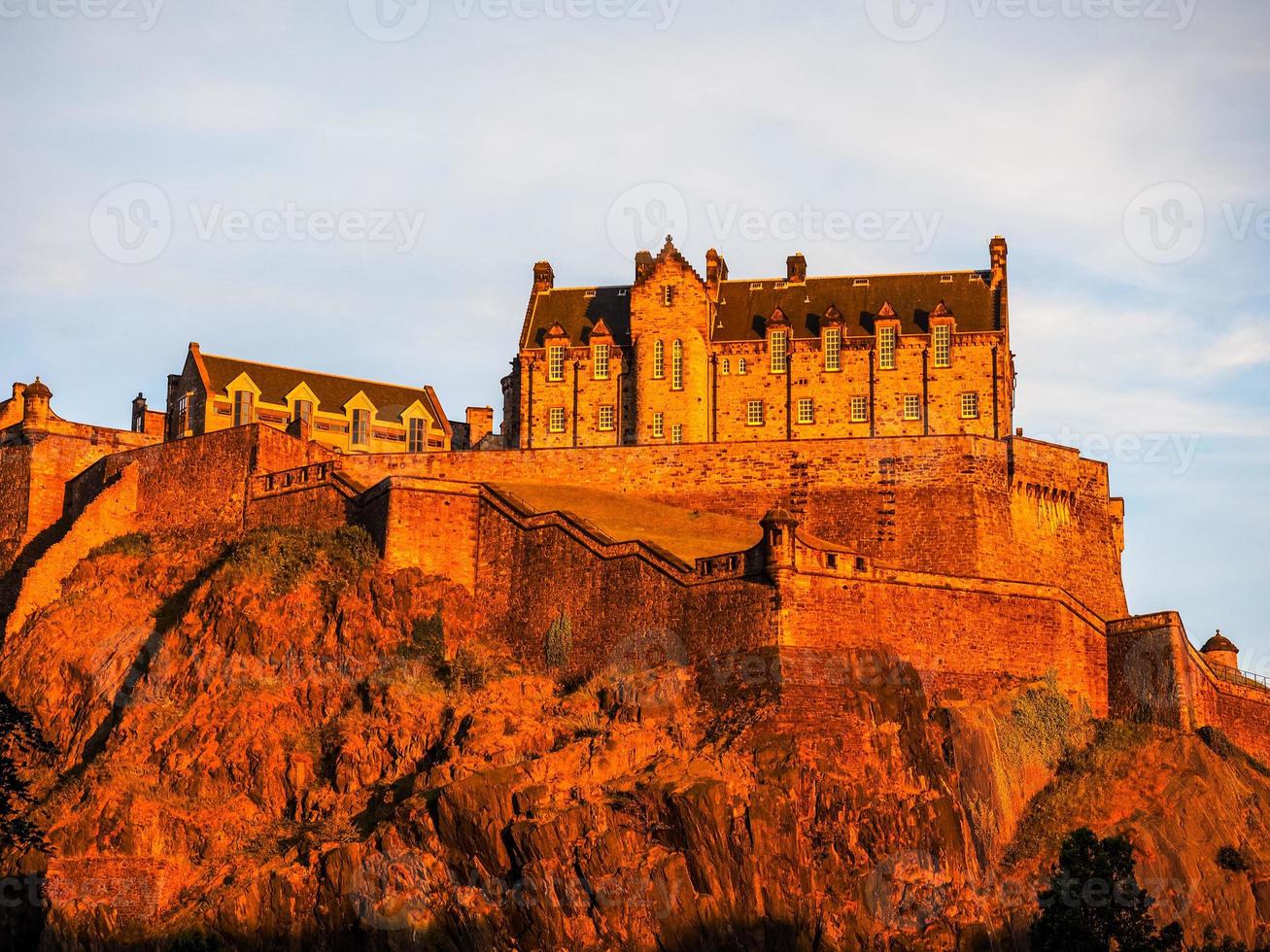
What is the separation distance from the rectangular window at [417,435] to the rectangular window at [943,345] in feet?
73.8

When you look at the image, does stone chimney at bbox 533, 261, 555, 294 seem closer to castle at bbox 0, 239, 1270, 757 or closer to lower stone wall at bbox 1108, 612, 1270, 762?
castle at bbox 0, 239, 1270, 757

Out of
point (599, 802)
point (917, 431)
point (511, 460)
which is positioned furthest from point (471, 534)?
point (917, 431)

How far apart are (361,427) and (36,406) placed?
14004mm

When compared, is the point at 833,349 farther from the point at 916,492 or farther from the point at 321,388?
the point at 321,388

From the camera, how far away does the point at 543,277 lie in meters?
99.1

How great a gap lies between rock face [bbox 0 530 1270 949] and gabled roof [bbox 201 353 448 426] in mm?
20260

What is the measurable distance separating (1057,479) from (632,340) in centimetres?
1913

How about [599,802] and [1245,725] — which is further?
[1245,725]

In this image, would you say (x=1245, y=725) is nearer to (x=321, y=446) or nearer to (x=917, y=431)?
(x=917, y=431)

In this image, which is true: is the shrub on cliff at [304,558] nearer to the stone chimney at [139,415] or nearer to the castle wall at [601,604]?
the castle wall at [601,604]

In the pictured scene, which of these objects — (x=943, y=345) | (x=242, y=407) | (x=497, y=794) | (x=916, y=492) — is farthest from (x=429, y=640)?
(x=943, y=345)

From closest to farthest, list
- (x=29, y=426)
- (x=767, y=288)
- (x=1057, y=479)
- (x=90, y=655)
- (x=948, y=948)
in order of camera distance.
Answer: (x=948, y=948) → (x=90, y=655) → (x=1057, y=479) → (x=29, y=426) → (x=767, y=288)

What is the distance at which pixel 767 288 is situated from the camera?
315ft

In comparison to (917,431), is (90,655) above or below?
below
